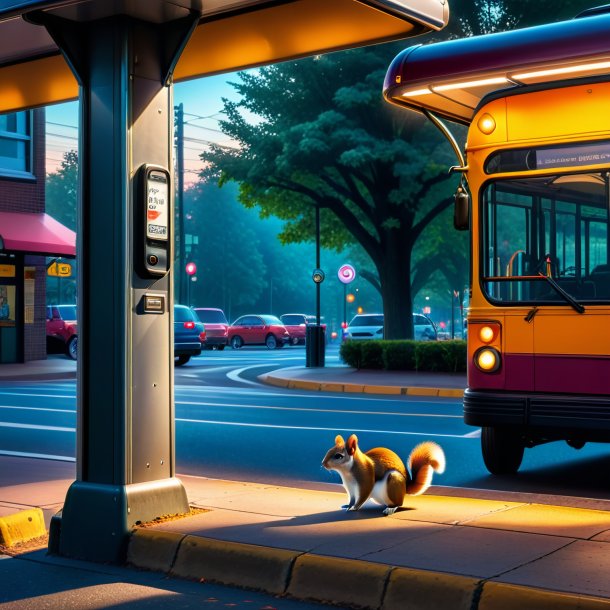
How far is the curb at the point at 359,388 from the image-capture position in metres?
19.6

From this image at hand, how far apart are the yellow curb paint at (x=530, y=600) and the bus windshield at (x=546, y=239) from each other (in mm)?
4104

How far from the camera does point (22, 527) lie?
700 centimetres

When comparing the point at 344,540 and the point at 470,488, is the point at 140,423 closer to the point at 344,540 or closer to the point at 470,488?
the point at 344,540

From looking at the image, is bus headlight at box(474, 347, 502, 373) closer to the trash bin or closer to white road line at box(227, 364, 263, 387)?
white road line at box(227, 364, 263, 387)

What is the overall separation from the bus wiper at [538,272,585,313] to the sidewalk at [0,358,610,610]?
75.3 inches

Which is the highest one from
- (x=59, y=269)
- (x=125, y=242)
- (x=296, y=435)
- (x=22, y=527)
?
(x=59, y=269)

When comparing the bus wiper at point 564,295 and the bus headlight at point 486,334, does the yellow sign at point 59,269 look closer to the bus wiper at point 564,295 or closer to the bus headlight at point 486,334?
the bus headlight at point 486,334

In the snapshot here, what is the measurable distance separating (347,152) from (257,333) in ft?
75.3

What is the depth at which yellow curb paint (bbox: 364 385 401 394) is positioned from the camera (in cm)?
2023

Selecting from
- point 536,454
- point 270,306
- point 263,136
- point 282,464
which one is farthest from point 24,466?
point 270,306

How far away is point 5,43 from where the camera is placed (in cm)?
812

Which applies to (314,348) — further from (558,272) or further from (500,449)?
(558,272)

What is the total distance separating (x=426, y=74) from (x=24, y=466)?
470 centimetres

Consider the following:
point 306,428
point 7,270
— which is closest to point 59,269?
point 7,270
